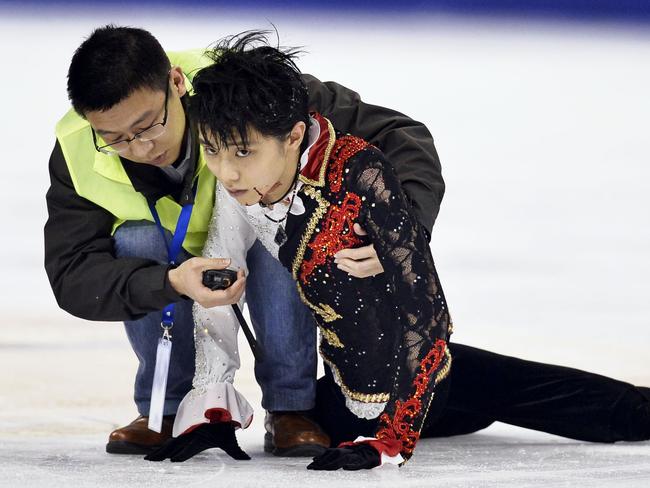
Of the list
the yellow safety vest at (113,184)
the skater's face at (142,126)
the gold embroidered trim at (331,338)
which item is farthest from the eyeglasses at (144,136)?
the gold embroidered trim at (331,338)

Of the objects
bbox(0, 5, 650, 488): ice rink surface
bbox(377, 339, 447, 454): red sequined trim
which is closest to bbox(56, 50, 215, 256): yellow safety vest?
bbox(0, 5, 650, 488): ice rink surface

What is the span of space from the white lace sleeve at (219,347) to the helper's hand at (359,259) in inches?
11.2

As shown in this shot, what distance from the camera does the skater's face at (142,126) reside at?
7.98ft

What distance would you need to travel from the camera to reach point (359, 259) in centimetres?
235

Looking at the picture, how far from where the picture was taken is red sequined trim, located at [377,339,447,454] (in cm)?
220

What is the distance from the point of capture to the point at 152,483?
216 centimetres

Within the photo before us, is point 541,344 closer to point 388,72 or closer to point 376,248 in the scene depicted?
point 376,248

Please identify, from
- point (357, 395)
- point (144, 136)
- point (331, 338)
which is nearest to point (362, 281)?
point (331, 338)

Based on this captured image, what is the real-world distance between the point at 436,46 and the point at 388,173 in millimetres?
3150

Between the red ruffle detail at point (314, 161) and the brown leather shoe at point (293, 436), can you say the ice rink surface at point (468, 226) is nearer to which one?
the brown leather shoe at point (293, 436)

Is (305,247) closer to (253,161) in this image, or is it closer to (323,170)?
(323,170)

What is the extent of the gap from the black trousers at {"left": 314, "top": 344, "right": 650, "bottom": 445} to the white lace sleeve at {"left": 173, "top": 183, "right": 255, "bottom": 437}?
286mm

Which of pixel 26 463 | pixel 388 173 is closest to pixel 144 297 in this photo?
pixel 26 463

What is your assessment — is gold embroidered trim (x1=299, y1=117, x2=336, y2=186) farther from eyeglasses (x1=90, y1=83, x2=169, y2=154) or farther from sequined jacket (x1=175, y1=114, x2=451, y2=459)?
eyeglasses (x1=90, y1=83, x2=169, y2=154)
